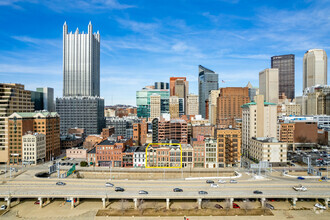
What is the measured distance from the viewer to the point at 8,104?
106188mm

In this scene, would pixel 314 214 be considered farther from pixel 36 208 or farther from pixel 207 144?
pixel 36 208

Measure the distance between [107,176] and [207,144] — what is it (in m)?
39.2

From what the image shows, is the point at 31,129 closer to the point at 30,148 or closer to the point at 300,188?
the point at 30,148

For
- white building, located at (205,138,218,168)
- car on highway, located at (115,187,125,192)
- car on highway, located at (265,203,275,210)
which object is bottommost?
car on highway, located at (265,203,275,210)

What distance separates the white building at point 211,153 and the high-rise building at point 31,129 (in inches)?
2594

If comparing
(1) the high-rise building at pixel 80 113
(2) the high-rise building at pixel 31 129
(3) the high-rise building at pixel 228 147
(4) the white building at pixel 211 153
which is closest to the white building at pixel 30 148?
(2) the high-rise building at pixel 31 129

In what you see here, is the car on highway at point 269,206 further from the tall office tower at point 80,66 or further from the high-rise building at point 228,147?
the tall office tower at point 80,66

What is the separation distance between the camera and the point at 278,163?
95.6 m

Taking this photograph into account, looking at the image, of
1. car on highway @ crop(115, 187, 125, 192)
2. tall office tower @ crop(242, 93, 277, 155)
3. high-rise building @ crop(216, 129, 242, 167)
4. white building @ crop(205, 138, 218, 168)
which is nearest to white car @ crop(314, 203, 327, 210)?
high-rise building @ crop(216, 129, 242, 167)

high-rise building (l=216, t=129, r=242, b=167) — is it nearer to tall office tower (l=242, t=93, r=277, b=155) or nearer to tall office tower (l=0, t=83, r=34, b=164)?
tall office tower (l=242, t=93, r=277, b=155)

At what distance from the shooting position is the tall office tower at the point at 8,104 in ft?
324

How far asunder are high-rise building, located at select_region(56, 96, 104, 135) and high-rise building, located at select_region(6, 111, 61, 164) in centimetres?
5095

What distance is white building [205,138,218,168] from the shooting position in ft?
316

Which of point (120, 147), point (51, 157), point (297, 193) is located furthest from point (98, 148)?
point (297, 193)
